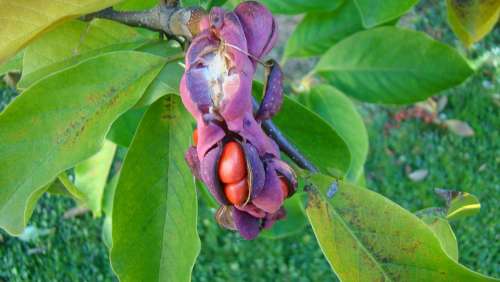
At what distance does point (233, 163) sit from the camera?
57 cm

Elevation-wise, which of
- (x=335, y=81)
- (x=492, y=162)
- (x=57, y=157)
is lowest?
(x=492, y=162)

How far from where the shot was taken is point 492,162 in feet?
10.8

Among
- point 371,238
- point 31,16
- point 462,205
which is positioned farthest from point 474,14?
point 31,16

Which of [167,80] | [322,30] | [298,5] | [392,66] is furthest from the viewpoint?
[322,30]

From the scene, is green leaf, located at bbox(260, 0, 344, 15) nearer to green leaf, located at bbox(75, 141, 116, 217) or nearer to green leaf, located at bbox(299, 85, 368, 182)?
green leaf, located at bbox(299, 85, 368, 182)

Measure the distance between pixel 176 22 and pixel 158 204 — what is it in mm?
262

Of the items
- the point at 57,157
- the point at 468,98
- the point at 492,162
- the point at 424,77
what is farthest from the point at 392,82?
the point at 468,98

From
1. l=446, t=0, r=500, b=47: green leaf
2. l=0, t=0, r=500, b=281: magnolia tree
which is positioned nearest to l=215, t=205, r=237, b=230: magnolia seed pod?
l=0, t=0, r=500, b=281: magnolia tree

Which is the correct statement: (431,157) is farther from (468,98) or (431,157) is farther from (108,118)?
(108,118)

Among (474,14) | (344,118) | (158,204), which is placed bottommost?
(344,118)

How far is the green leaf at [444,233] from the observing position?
93 cm

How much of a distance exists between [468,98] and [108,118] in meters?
3.09

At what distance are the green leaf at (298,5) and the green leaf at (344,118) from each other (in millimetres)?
238

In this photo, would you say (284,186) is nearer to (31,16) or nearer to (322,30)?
(31,16)
